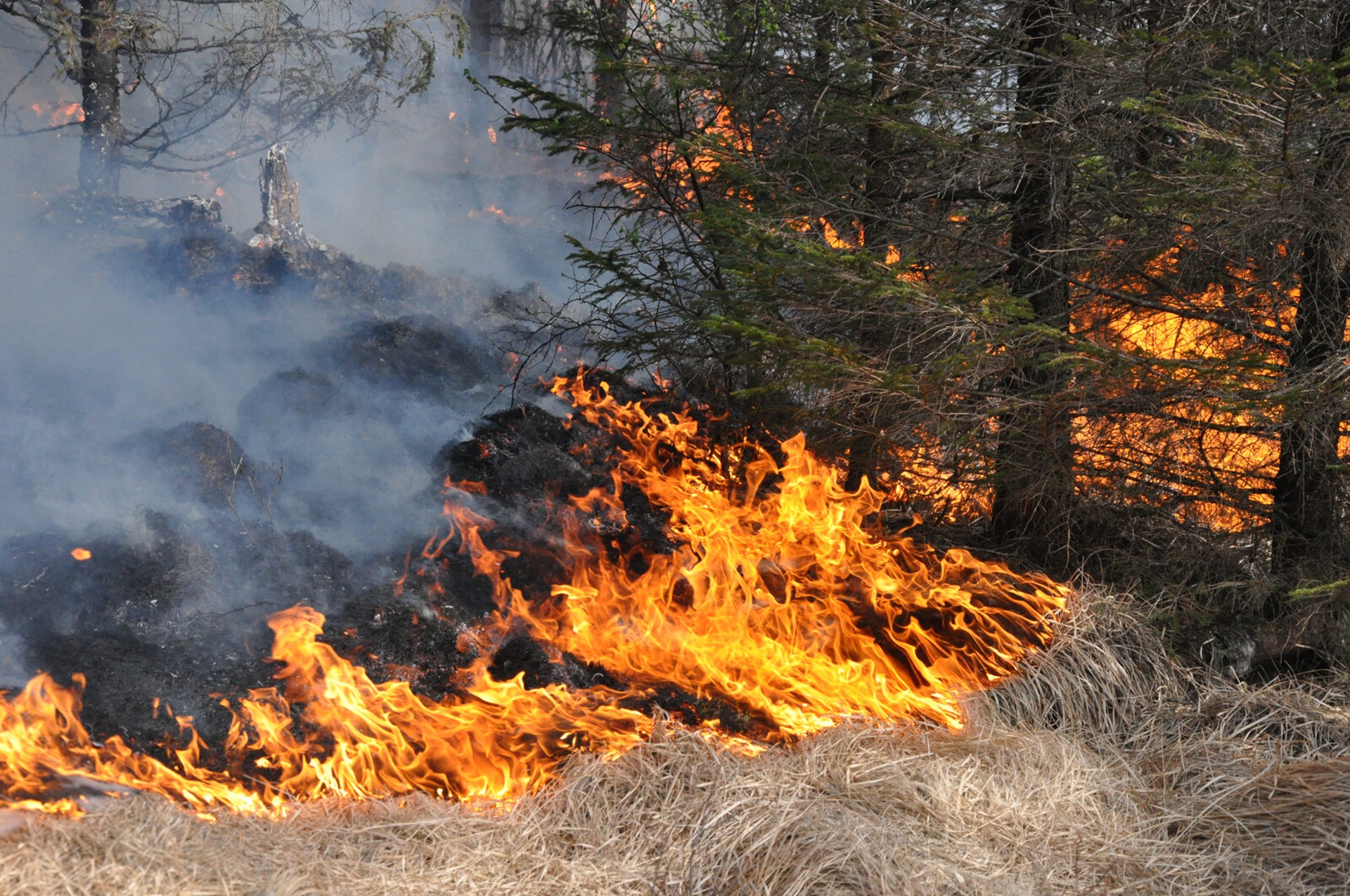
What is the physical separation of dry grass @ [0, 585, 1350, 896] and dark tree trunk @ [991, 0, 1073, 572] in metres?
1.31

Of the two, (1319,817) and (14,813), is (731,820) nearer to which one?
(1319,817)

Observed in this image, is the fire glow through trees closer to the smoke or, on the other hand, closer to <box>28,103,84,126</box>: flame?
the smoke

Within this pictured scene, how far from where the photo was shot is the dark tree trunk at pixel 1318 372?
11.1 ft

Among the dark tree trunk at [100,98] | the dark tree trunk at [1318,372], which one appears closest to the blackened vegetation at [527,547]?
the dark tree trunk at [1318,372]

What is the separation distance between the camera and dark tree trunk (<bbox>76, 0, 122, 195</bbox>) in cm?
659

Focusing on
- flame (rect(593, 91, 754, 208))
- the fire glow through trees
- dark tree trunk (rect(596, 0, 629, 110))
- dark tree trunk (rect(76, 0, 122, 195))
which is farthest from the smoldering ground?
dark tree trunk (rect(596, 0, 629, 110))

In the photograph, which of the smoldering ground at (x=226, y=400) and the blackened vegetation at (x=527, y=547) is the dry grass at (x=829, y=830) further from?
the smoldering ground at (x=226, y=400)

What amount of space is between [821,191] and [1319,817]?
3.58 metres

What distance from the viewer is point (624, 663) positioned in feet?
13.5

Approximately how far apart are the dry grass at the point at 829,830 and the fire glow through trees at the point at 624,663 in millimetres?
221

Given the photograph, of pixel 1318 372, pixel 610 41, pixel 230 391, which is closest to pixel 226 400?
pixel 230 391

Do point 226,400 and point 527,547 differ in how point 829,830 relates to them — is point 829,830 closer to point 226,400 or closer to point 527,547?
point 527,547

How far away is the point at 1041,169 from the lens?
180 inches

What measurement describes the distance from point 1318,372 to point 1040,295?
1.64 metres
